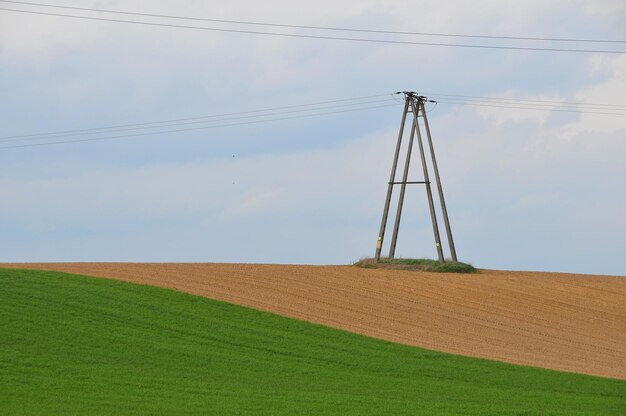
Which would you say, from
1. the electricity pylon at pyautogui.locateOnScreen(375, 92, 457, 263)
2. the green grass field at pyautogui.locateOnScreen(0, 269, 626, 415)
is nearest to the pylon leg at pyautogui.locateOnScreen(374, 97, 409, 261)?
the electricity pylon at pyautogui.locateOnScreen(375, 92, 457, 263)

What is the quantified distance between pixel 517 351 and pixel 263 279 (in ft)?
31.7

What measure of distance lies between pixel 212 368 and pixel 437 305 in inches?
492

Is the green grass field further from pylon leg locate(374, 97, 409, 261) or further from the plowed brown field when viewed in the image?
pylon leg locate(374, 97, 409, 261)

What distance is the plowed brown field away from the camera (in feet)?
87.0

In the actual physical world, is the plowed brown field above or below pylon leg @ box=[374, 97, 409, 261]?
below

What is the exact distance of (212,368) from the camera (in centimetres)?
2070

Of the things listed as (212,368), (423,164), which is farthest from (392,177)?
(212,368)

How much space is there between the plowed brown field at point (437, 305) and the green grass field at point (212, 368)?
1.70 meters

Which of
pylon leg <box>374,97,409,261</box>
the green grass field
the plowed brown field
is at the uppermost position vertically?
pylon leg <box>374,97,409,261</box>

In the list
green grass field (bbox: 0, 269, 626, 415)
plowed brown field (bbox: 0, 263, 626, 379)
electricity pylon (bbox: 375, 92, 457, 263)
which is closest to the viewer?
green grass field (bbox: 0, 269, 626, 415)

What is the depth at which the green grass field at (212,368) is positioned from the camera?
1723 cm

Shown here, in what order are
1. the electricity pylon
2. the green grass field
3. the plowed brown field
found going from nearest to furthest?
1. the green grass field
2. the plowed brown field
3. the electricity pylon

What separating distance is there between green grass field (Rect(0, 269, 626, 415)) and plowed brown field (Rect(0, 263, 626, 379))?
5.58 feet

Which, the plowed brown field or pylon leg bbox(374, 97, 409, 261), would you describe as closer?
the plowed brown field
